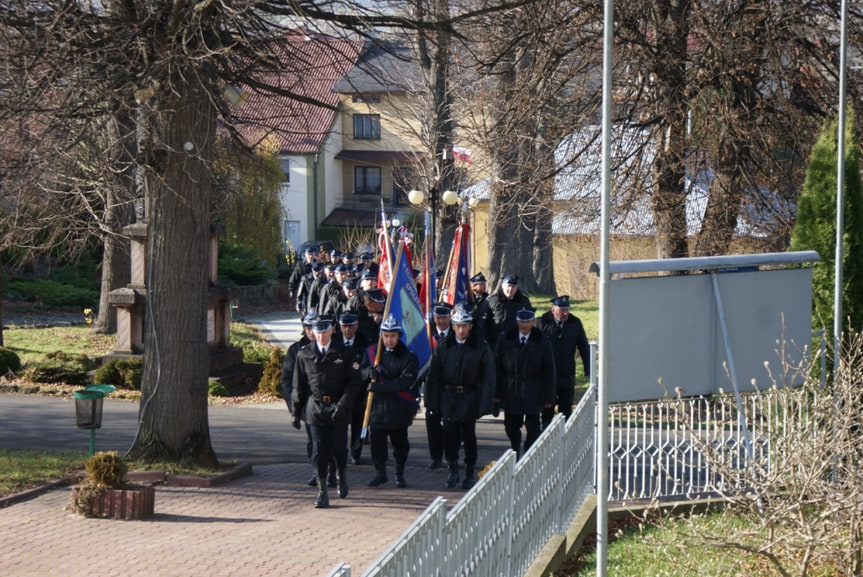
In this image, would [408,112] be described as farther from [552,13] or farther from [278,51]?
[278,51]

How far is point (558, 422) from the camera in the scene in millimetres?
9023

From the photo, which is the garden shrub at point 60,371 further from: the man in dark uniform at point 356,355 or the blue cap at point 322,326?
the blue cap at point 322,326

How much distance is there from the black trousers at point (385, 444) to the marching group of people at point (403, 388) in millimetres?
11

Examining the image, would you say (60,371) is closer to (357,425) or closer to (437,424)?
(357,425)

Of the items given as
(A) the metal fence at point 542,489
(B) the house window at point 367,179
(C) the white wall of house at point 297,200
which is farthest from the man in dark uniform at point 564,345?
(B) the house window at point 367,179

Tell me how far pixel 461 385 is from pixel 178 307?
325 cm

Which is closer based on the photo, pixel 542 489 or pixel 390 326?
pixel 542 489

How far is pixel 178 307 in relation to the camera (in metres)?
12.5

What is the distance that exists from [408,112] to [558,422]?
88.7 feet

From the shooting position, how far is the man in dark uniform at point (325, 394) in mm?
11047

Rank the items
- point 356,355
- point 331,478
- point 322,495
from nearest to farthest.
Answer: point 322,495 → point 356,355 → point 331,478

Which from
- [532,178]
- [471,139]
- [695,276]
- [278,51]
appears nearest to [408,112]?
[471,139]

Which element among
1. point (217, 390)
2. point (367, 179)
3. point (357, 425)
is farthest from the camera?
point (367, 179)

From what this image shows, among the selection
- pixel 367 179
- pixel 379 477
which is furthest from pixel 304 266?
pixel 367 179
